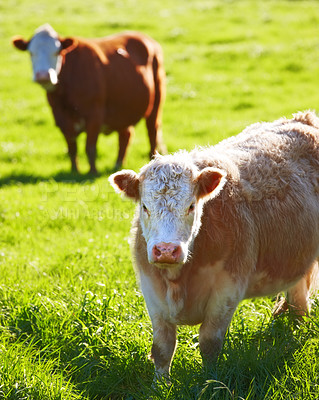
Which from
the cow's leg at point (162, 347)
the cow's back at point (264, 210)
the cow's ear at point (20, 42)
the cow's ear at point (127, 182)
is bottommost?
the cow's leg at point (162, 347)

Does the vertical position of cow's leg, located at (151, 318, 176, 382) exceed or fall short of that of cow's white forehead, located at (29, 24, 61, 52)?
it falls short

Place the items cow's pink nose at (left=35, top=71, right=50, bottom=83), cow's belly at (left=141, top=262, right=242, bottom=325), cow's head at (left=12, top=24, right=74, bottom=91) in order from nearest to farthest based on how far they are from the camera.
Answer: cow's belly at (left=141, top=262, right=242, bottom=325)
cow's pink nose at (left=35, top=71, right=50, bottom=83)
cow's head at (left=12, top=24, right=74, bottom=91)

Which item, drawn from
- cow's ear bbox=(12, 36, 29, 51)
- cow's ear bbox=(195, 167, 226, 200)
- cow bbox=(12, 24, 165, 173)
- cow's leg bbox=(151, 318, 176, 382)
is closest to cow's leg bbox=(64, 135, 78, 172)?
cow bbox=(12, 24, 165, 173)

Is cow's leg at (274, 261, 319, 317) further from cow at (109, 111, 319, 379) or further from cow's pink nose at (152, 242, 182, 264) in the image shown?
cow's pink nose at (152, 242, 182, 264)

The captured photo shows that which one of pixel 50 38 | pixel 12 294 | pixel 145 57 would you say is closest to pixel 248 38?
pixel 145 57

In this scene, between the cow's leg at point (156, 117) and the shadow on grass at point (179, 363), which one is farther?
the cow's leg at point (156, 117)

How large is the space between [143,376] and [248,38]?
18171 mm

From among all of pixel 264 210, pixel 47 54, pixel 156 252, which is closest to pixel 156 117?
pixel 47 54

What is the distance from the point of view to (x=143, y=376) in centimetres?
464

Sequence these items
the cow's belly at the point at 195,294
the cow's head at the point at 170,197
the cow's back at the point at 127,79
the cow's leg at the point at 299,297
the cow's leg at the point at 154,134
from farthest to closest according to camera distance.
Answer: the cow's leg at the point at 154,134
the cow's back at the point at 127,79
the cow's leg at the point at 299,297
the cow's belly at the point at 195,294
the cow's head at the point at 170,197

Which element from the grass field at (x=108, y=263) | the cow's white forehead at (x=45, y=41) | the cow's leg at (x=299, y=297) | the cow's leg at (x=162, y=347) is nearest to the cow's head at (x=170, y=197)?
the cow's leg at (x=162, y=347)

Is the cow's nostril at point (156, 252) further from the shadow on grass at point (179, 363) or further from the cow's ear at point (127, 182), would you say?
the shadow on grass at point (179, 363)

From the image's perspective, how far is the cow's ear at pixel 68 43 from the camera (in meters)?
11.7

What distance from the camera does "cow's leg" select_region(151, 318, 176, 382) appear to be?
4.48 meters
